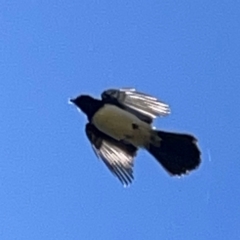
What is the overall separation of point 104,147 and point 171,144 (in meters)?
0.55

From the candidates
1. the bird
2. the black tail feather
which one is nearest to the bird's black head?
the bird

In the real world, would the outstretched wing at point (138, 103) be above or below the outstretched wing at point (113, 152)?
above

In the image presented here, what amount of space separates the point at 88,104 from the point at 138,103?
45 cm

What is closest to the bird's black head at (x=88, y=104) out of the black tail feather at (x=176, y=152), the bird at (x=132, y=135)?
the bird at (x=132, y=135)

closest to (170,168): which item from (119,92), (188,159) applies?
(188,159)

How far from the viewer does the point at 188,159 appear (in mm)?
8922

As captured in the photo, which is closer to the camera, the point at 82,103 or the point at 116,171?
the point at 116,171

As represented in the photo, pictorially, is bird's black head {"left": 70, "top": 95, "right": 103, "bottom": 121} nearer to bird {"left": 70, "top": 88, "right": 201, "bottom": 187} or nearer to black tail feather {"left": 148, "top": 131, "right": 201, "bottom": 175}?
bird {"left": 70, "top": 88, "right": 201, "bottom": 187}

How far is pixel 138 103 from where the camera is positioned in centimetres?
936

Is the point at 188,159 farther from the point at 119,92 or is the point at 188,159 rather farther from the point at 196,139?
the point at 119,92

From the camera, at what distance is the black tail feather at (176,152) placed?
8914 mm

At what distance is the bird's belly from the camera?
29.9 feet

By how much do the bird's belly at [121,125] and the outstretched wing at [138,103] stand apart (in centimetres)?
9

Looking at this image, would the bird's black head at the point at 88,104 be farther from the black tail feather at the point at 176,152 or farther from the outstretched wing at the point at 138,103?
the black tail feather at the point at 176,152
